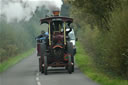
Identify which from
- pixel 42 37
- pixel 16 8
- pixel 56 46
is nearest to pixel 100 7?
pixel 56 46

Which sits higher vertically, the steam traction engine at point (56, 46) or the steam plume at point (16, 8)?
the steam plume at point (16, 8)

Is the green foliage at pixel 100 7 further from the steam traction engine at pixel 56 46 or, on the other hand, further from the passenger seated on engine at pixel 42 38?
the passenger seated on engine at pixel 42 38

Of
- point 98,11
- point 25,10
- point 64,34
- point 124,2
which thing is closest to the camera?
point 124,2

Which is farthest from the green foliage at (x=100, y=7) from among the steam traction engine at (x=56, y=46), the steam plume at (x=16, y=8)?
the steam plume at (x=16, y=8)

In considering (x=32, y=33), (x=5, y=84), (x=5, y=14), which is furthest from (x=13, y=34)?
(x=5, y=84)

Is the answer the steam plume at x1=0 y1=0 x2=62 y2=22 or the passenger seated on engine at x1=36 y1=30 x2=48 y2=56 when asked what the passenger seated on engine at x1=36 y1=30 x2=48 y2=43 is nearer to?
the passenger seated on engine at x1=36 y1=30 x2=48 y2=56

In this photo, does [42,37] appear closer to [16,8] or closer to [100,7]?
[100,7]

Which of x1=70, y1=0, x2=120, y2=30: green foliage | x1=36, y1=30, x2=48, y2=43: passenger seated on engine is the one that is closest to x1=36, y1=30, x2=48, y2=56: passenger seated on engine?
x1=36, y1=30, x2=48, y2=43: passenger seated on engine

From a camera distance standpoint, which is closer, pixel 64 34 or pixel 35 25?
pixel 64 34

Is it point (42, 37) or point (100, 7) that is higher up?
point (100, 7)

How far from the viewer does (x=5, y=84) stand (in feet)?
66.6

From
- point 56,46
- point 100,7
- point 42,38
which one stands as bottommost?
point 56,46

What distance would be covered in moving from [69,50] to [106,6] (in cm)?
370

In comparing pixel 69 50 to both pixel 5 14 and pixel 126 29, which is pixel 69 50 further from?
pixel 5 14
